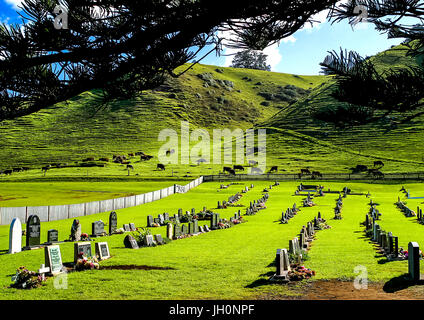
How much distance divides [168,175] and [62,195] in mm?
31116

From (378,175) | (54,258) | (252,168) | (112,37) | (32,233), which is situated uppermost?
(112,37)

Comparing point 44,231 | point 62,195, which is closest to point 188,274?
point 44,231

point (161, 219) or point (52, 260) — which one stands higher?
point (52, 260)

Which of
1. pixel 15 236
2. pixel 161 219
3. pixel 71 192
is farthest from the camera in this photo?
pixel 71 192

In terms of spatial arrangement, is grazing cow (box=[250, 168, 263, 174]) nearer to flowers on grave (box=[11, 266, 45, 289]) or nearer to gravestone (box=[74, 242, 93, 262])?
gravestone (box=[74, 242, 93, 262])

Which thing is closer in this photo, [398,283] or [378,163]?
[398,283]

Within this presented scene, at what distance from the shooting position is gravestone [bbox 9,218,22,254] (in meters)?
19.8

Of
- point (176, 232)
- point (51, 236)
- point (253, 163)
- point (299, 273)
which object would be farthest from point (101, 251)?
point (253, 163)

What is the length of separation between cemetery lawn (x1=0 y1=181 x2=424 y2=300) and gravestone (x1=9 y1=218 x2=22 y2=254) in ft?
1.68

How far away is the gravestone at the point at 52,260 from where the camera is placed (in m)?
14.7

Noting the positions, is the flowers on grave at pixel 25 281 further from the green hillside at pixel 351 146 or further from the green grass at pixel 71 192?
the green hillside at pixel 351 146

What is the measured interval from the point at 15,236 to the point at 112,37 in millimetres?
16177

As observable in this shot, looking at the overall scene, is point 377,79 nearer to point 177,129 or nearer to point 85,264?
point 85,264

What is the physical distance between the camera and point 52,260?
1486 cm
